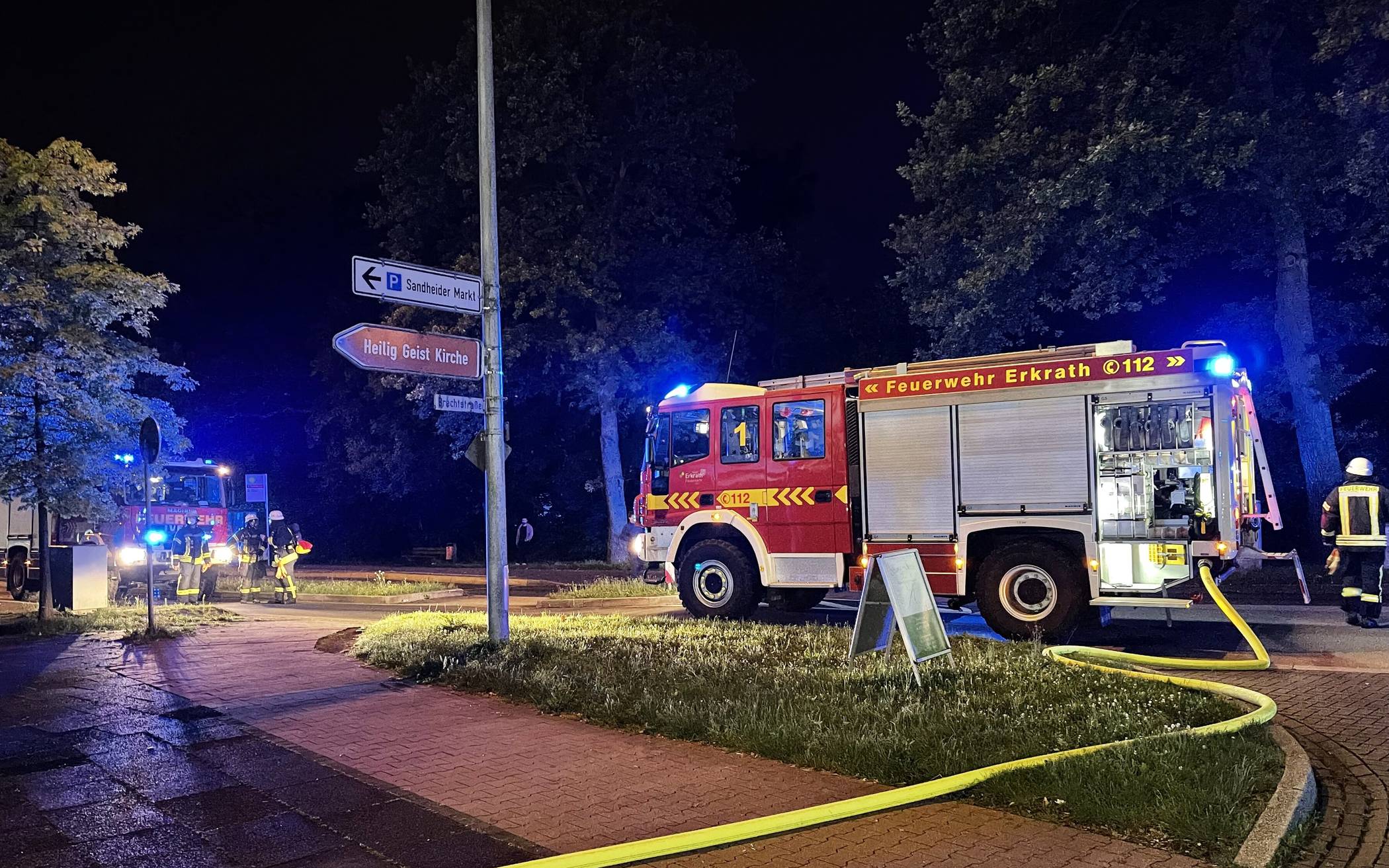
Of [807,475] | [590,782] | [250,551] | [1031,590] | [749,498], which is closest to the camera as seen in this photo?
[590,782]

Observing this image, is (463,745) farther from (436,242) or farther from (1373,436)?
(436,242)

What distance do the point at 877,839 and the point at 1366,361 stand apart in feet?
63.6

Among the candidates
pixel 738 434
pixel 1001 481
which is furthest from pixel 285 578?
pixel 1001 481

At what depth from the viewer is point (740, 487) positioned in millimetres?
12609

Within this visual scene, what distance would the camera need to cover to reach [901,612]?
24.3 feet

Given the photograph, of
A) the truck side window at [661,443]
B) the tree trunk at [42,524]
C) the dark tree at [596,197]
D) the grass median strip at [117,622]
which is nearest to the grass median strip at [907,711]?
the truck side window at [661,443]

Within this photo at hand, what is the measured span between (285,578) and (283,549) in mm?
619

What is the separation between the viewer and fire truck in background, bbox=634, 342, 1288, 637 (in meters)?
10.0

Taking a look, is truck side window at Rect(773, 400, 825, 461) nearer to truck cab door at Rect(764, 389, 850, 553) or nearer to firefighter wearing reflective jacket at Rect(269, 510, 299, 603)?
truck cab door at Rect(764, 389, 850, 553)

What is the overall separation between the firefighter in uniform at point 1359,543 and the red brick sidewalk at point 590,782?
794cm

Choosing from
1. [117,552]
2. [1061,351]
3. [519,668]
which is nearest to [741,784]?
[519,668]

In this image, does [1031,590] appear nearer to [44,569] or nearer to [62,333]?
[62,333]

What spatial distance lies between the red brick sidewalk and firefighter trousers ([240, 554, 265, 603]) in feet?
33.9

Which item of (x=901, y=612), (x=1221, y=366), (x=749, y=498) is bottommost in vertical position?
(x=901, y=612)
